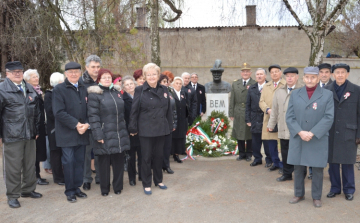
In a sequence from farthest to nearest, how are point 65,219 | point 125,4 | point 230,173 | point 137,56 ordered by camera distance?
1. point 137,56
2. point 125,4
3. point 230,173
4. point 65,219

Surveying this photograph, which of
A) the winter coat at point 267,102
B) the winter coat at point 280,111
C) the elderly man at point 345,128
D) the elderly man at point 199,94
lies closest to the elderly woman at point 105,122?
the winter coat at point 280,111

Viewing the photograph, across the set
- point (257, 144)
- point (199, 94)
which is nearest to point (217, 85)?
point (199, 94)

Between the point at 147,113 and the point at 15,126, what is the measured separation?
1.92 meters

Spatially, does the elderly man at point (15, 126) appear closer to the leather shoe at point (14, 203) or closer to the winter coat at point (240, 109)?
the leather shoe at point (14, 203)

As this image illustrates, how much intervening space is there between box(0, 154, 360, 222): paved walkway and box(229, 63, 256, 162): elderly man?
4.58ft

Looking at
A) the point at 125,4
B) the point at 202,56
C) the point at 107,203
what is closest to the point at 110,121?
the point at 107,203

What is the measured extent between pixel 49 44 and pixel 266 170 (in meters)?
9.70

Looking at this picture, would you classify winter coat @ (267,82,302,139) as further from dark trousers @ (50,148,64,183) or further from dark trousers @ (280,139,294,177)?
dark trousers @ (50,148,64,183)

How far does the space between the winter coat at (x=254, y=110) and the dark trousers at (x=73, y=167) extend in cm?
349

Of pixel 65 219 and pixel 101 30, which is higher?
pixel 101 30

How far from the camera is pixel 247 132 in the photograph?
746 centimetres

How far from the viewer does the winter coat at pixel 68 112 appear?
16.1 feet

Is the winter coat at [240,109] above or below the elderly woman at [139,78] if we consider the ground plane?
below

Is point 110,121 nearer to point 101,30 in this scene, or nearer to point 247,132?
point 247,132
